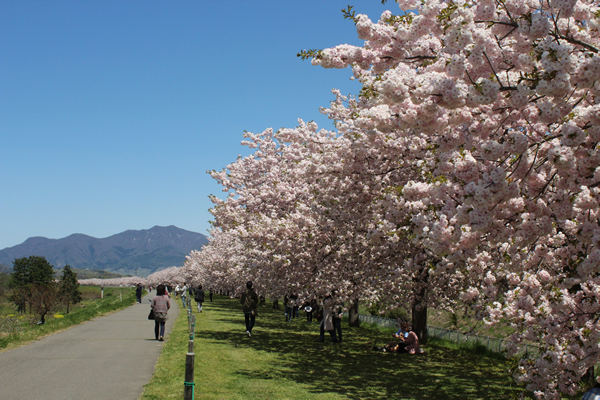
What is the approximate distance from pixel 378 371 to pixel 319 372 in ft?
4.86

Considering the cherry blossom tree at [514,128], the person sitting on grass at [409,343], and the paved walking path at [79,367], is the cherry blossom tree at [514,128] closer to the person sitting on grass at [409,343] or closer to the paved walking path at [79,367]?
the paved walking path at [79,367]

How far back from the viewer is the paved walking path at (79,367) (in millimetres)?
7930

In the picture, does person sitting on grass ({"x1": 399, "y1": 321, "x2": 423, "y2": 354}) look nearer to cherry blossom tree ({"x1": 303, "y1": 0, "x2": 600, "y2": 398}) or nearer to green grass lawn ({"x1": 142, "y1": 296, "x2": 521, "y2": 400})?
green grass lawn ({"x1": 142, "y1": 296, "x2": 521, "y2": 400})

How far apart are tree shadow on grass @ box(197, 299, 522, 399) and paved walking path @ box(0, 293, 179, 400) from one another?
2.55 m

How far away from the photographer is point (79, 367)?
33.4ft

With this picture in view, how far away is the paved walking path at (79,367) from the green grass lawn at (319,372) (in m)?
0.45

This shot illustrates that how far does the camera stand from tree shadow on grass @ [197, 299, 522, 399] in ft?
32.8

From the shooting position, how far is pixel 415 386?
34.7ft

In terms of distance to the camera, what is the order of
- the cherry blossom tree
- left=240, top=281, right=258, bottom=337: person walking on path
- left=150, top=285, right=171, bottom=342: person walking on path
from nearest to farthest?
the cherry blossom tree, left=150, top=285, right=171, bottom=342: person walking on path, left=240, top=281, right=258, bottom=337: person walking on path

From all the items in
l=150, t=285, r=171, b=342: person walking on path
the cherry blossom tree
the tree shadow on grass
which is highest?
the cherry blossom tree

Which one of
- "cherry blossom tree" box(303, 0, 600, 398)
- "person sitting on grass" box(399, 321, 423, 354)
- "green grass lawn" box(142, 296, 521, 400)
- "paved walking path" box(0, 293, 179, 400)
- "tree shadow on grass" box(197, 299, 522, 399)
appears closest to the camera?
"cherry blossom tree" box(303, 0, 600, 398)

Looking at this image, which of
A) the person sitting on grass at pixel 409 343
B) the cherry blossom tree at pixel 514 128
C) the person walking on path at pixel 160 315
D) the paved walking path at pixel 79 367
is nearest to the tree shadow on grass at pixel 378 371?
the person sitting on grass at pixel 409 343

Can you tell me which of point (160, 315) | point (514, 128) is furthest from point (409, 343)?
point (514, 128)

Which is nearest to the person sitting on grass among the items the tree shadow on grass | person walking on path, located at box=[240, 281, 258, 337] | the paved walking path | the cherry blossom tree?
the tree shadow on grass
